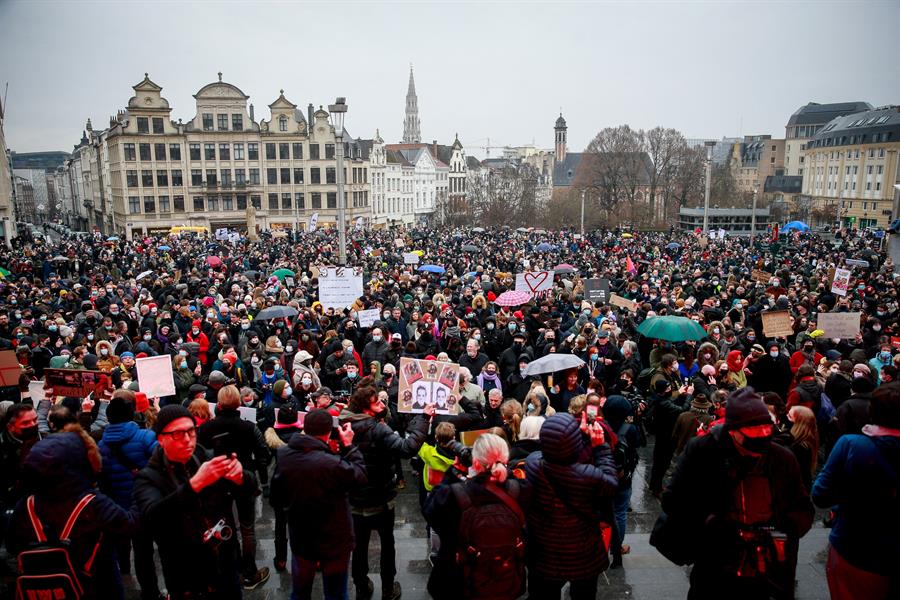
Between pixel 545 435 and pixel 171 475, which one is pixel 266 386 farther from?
pixel 545 435

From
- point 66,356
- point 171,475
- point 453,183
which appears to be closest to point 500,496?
point 171,475

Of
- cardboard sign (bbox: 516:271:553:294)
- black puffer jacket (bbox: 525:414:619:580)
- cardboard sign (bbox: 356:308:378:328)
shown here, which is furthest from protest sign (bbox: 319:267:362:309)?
black puffer jacket (bbox: 525:414:619:580)

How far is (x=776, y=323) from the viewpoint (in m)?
11.1

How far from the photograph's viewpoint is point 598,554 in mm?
4082

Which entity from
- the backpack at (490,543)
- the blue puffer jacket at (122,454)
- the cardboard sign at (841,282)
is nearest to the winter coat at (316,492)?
the backpack at (490,543)

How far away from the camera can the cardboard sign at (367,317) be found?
1230 cm

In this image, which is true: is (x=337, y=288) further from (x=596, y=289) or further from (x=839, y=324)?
(x=839, y=324)

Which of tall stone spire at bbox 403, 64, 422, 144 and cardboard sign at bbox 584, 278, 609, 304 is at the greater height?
tall stone spire at bbox 403, 64, 422, 144

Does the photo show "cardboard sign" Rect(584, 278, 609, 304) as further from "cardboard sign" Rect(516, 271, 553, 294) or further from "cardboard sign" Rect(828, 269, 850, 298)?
"cardboard sign" Rect(828, 269, 850, 298)

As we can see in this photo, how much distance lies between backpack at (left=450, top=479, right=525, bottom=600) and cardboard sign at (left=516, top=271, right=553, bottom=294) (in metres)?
11.9

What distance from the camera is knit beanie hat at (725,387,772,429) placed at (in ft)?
11.5

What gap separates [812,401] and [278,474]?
6.13 metres

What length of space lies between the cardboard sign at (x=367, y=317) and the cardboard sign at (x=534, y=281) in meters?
4.47

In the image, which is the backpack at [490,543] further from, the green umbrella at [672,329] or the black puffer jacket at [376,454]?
the green umbrella at [672,329]
